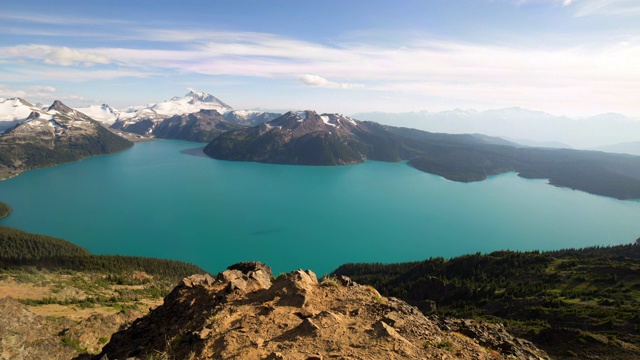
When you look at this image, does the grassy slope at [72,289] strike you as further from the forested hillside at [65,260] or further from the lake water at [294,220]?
the lake water at [294,220]

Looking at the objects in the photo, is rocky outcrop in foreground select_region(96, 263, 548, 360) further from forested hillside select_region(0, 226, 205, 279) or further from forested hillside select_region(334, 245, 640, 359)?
forested hillside select_region(0, 226, 205, 279)

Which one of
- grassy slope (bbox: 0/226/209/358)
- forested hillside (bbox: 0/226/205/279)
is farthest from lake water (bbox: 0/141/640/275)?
grassy slope (bbox: 0/226/209/358)

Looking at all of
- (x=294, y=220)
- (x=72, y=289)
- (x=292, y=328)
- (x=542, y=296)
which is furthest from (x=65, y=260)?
(x=542, y=296)

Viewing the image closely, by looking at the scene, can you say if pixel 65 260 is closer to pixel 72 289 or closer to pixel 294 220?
pixel 72 289

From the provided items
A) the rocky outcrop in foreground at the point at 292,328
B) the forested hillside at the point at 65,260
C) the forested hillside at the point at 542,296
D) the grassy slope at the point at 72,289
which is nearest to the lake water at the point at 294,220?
the forested hillside at the point at 65,260

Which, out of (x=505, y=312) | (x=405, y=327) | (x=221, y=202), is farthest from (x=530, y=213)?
(x=405, y=327)
